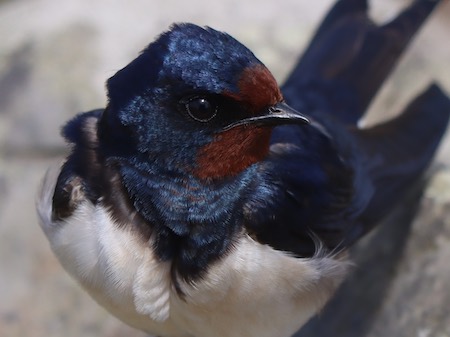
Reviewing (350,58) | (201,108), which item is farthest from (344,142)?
(201,108)

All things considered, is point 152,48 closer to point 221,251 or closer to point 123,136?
point 123,136

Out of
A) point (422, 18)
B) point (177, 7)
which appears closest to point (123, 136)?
point (422, 18)

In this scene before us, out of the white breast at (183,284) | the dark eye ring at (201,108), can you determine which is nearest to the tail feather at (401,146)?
the white breast at (183,284)

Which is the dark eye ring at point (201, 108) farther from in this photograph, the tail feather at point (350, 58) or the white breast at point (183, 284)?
the tail feather at point (350, 58)

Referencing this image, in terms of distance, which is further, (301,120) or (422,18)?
(422,18)

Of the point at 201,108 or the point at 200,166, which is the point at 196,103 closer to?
the point at 201,108

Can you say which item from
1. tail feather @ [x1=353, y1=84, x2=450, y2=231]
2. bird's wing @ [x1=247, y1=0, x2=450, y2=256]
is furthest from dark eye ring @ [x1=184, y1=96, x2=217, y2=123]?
tail feather @ [x1=353, y1=84, x2=450, y2=231]
